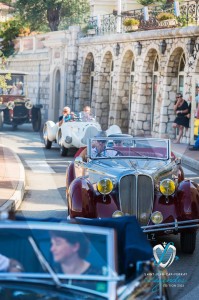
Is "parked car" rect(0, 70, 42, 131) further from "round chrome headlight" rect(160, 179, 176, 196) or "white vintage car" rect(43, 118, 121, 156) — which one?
"round chrome headlight" rect(160, 179, 176, 196)

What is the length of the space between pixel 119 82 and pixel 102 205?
26392 millimetres

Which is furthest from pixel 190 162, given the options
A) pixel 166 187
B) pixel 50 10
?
pixel 50 10

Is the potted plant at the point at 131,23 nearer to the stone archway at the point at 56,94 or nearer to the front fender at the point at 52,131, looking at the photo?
the front fender at the point at 52,131

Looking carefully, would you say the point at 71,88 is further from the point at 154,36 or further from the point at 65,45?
the point at 154,36

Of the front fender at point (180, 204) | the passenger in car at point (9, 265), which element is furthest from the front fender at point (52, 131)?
the passenger in car at point (9, 265)

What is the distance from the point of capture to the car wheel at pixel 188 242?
448 inches

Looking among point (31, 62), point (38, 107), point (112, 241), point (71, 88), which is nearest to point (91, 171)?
point (112, 241)

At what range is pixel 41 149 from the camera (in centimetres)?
2727

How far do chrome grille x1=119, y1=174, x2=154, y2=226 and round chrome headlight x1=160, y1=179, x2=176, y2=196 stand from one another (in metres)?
0.19

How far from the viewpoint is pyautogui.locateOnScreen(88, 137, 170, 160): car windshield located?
12953 mm

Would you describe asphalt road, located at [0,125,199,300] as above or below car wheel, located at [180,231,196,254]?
below

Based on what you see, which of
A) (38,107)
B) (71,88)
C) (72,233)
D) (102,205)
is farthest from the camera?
(71,88)

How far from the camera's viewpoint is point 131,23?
34625 mm

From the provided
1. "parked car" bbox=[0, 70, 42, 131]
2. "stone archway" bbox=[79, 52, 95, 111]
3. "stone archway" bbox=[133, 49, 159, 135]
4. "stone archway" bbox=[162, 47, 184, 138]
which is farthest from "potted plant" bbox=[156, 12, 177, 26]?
"stone archway" bbox=[79, 52, 95, 111]
